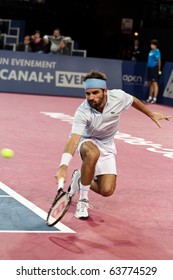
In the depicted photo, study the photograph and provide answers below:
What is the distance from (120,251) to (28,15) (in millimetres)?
25605

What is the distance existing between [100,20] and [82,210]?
25.7 m


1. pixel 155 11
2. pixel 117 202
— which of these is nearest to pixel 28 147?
pixel 117 202

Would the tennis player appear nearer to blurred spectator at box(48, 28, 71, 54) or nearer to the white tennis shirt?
the white tennis shirt

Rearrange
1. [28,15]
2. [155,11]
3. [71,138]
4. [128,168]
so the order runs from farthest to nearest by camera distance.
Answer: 1. [155,11]
2. [28,15]
3. [128,168]
4. [71,138]

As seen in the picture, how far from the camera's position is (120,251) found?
6918 mm

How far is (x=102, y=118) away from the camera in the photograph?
26.3 feet

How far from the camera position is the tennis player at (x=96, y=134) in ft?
25.2

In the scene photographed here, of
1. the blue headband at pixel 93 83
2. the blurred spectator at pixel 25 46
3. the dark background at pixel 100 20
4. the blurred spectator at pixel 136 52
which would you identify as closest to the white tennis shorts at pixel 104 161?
the blue headband at pixel 93 83

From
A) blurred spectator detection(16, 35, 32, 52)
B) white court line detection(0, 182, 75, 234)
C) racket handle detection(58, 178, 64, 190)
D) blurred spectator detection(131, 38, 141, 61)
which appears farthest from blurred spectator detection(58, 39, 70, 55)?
racket handle detection(58, 178, 64, 190)

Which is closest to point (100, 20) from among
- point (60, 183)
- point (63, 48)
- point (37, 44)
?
point (37, 44)

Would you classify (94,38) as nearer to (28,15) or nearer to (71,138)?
(28,15)

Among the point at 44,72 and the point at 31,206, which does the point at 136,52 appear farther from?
the point at 31,206

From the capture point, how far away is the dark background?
104 feet
